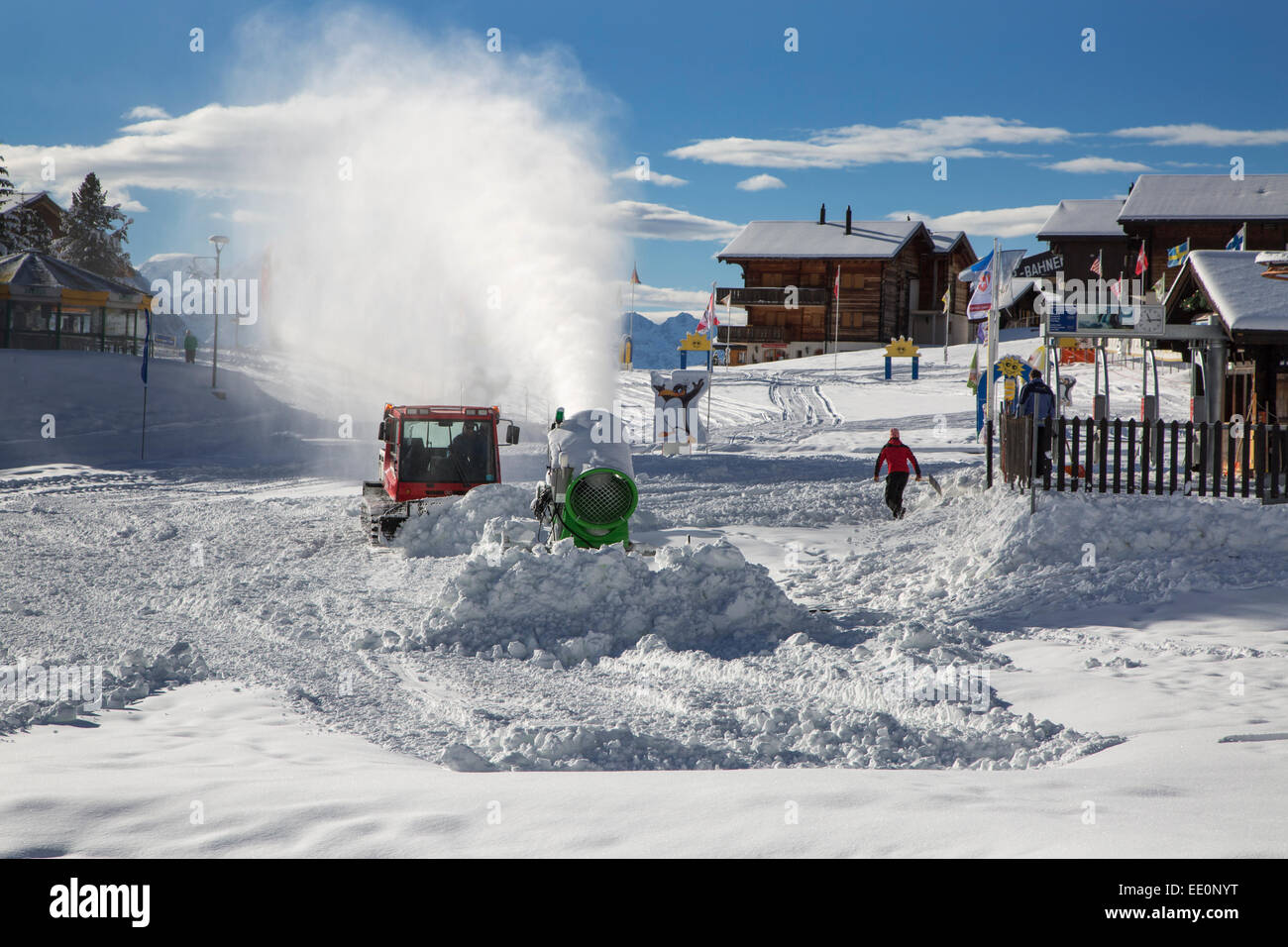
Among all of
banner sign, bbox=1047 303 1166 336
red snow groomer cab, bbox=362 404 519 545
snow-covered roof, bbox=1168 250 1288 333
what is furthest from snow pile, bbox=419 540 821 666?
snow-covered roof, bbox=1168 250 1288 333

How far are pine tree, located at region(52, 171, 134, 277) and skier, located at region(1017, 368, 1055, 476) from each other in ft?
224

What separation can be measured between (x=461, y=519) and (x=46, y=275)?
41718mm

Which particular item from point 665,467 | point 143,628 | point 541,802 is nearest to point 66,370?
point 665,467

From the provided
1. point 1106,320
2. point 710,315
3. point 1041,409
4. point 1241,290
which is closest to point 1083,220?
point 710,315

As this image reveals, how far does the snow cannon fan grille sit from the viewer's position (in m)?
11.7

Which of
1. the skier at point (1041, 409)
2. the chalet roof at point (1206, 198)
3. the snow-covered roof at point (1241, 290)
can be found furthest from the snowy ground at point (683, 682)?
the chalet roof at point (1206, 198)

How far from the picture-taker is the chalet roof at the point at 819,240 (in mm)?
59188

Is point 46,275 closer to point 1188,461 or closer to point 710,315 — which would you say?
point 710,315

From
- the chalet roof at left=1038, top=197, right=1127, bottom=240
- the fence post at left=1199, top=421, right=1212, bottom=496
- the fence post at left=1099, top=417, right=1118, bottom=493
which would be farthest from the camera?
the chalet roof at left=1038, top=197, right=1127, bottom=240

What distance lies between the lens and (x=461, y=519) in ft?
46.0

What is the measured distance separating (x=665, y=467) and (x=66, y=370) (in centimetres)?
2743

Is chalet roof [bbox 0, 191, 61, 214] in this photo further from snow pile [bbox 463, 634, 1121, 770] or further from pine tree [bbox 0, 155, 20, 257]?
snow pile [bbox 463, 634, 1121, 770]

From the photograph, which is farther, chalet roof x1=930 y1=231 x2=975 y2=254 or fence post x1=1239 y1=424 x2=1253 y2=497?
chalet roof x1=930 y1=231 x2=975 y2=254

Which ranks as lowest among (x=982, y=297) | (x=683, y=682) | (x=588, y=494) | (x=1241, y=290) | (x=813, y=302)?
(x=683, y=682)
